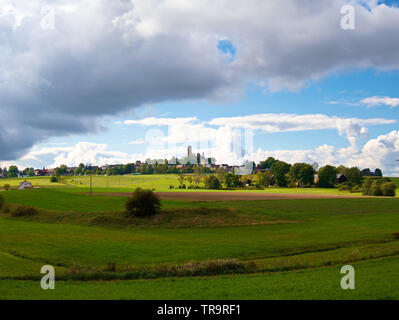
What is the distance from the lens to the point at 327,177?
14900 centimetres

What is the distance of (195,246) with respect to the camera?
30.8 meters

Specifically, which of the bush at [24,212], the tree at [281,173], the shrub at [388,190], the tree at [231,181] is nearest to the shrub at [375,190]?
the shrub at [388,190]

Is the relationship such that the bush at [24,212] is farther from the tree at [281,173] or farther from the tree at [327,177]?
the tree at [327,177]

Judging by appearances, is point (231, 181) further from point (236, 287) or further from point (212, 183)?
point (236, 287)

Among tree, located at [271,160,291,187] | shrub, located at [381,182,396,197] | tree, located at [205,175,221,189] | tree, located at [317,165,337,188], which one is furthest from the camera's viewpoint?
tree, located at [271,160,291,187]

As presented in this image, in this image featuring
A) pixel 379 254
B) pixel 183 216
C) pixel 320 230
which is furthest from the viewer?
pixel 183 216

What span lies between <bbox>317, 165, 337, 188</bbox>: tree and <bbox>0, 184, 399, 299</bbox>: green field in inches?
3772

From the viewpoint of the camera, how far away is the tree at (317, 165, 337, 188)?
149 m

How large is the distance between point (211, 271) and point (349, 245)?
1512 cm

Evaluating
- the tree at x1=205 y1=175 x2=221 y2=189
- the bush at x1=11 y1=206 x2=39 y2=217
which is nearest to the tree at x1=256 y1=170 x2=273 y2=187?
the tree at x1=205 y1=175 x2=221 y2=189

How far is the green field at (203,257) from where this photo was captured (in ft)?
50.6

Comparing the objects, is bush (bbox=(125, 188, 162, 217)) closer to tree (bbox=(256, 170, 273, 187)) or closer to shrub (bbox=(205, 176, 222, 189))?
shrub (bbox=(205, 176, 222, 189))

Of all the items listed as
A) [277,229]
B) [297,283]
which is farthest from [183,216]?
[297,283]
